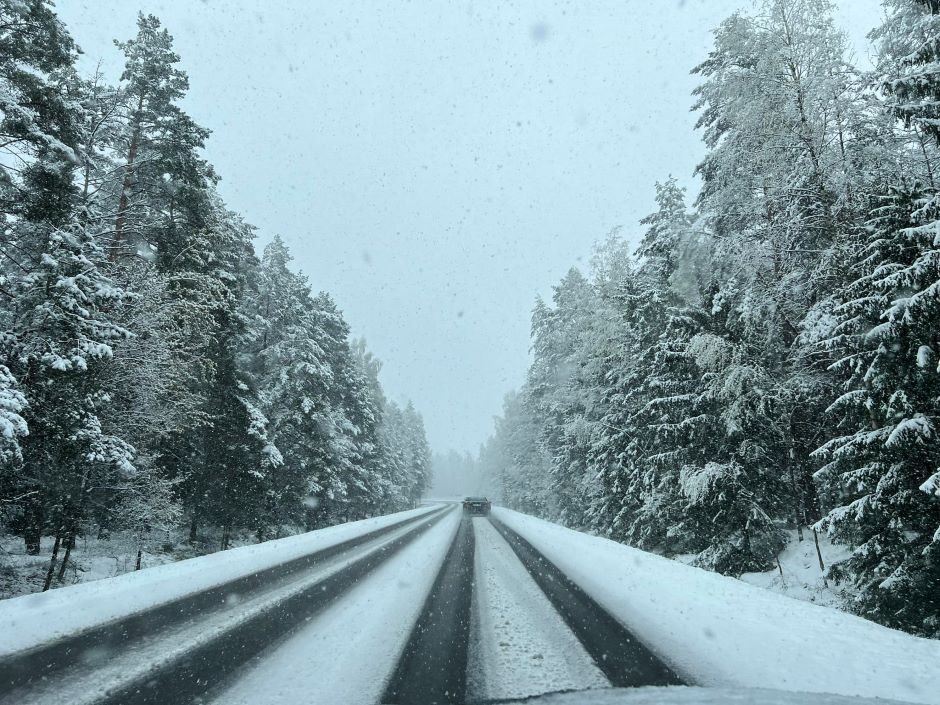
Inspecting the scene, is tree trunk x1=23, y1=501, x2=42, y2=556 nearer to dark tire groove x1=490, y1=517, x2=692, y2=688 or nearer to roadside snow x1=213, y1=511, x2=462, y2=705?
roadside snow x1=213, y1=511, x2=462, y2=705

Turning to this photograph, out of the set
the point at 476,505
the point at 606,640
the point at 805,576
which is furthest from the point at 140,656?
the point at 476,505

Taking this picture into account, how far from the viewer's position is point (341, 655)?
4332mm

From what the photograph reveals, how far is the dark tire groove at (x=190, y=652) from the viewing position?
3.50m

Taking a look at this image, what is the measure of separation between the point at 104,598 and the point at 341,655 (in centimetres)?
355

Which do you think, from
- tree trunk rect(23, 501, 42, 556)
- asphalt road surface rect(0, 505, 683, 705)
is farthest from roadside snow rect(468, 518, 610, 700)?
tree trunk rect(23, 501, 42, 556)

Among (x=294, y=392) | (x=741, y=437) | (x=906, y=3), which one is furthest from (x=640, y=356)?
(x=294, y=392)

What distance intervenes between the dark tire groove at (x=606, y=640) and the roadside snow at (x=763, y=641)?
5.6 inches

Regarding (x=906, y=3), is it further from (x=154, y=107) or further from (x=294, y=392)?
(x=294, y=392)

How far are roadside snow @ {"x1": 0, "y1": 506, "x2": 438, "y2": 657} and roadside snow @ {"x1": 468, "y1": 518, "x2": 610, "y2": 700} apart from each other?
393cm

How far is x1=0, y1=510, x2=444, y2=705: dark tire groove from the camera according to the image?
350cm

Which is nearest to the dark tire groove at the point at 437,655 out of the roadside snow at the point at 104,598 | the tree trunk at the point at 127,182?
the roadside snow at the point at 104,598

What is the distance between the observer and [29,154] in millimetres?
8773

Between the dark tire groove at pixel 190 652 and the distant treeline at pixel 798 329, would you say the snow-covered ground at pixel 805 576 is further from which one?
the dark tire groove at pixel 190 652

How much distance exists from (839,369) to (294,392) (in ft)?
59.9
